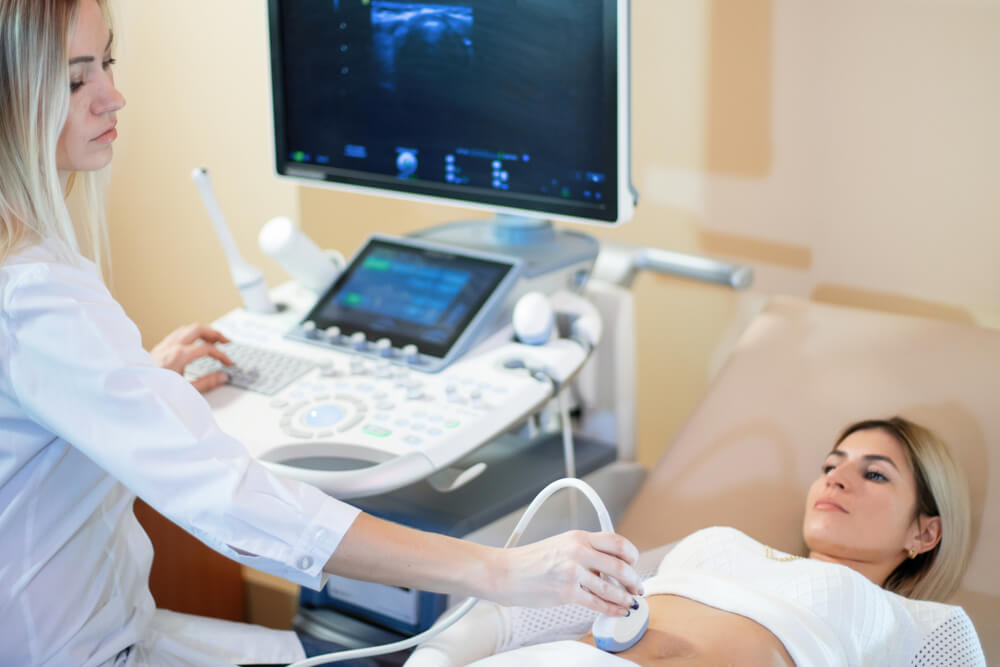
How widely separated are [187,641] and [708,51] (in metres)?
1.30

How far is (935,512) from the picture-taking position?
1370 millimetres

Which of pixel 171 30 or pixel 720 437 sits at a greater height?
pixel 171 30

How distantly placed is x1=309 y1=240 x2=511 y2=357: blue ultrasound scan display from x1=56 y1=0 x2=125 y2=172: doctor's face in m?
0.52

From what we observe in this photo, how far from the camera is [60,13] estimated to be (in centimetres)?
98

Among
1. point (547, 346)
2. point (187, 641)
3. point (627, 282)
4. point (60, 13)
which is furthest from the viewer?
point (627, 282)

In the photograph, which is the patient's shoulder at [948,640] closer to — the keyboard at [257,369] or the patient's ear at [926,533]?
the patient's ear at [926,533]

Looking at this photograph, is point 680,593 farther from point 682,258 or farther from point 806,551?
point 682,258

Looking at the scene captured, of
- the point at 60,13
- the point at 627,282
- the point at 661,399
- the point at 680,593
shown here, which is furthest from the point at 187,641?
the point at 661,399

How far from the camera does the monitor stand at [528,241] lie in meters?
1.60

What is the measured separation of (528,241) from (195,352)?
552mm

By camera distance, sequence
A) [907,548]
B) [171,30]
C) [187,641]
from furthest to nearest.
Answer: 1. [171,30]
2. [907,548]
3. [187,641]

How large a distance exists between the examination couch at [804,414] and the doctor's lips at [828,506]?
8 centimetres

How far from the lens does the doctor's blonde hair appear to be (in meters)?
0.96

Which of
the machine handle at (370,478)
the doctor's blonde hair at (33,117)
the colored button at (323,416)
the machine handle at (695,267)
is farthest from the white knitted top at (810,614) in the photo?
the doctor's blonde hair at (33,117)
